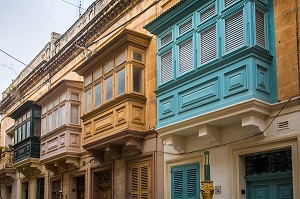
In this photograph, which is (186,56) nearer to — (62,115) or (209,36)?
(209,36)

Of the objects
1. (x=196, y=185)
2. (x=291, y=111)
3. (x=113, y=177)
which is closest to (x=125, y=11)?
(x=113, y=177)

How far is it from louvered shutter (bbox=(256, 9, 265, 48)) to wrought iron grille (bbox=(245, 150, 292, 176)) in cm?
247

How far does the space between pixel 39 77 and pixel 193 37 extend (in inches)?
581

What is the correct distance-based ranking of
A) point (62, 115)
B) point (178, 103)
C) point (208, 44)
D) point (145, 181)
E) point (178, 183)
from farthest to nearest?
point (62, 115), point (145, 181), point (178, 183), point (178, 103), point (208, 44)

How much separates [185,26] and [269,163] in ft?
14.1

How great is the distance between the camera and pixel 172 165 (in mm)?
13602

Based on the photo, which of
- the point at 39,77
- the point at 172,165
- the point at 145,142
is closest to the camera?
the point at 172,165

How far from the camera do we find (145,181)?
14680mm

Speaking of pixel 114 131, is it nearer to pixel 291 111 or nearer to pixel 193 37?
pixel 193 37

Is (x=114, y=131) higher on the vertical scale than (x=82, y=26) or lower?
lower

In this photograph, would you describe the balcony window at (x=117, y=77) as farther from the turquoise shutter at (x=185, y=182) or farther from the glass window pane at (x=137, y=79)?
the turquoise shutter at (x=185, y=182)

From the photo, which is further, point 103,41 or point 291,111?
point 103,41

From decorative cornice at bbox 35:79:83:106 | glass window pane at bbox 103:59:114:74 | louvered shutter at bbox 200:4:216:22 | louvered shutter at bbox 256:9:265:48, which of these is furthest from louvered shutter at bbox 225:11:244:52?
decorative cornice at bbox 35:79:83:106

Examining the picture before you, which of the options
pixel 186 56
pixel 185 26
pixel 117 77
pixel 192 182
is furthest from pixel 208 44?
pixel 117 77
